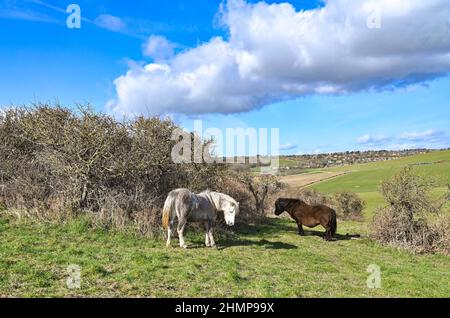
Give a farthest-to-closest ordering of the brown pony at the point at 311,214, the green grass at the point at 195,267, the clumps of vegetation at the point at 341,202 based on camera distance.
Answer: the clumps of vegetation at the point at 341,202
the brown pony at the point at 311,214
the green grass at the point at 195,267

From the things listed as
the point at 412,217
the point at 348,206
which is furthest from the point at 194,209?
the point at 348,206

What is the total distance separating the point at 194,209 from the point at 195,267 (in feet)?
9.66

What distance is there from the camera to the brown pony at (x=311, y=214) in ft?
50.6

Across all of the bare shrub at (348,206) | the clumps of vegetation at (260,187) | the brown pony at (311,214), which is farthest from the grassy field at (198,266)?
the bare shrub at (348,206)

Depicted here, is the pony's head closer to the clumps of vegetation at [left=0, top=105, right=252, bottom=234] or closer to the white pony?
the white pony

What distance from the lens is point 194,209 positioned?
11.7 m

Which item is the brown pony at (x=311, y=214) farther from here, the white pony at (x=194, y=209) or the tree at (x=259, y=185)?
the tree at (x=259, y=185)

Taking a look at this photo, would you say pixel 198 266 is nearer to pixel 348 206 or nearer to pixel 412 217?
pixel 412 217

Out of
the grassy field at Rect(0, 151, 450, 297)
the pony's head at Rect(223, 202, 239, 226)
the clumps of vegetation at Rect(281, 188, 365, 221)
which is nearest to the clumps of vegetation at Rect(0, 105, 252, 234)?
the grassy field at Rect(0, 151, 450, 297)

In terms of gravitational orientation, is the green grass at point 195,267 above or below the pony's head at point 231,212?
below

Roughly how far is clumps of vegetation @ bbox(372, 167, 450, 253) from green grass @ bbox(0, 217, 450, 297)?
3.06ft

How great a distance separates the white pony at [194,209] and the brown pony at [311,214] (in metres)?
5.21

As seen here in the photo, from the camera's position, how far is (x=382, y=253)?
1373 cm

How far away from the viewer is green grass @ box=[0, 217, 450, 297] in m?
7.25
